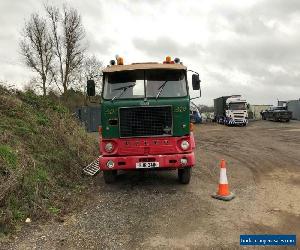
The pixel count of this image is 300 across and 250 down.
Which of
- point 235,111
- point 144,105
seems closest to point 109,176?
point 144,105

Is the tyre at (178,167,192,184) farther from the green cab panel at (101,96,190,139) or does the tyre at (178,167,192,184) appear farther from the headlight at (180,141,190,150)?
the green cab panel at (101,96,190,139)

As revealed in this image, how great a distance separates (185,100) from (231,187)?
2.72 meters

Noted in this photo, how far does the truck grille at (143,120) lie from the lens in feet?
29.3

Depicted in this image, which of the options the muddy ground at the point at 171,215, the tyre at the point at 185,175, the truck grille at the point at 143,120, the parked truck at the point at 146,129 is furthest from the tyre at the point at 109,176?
the tyre at the point at 185,175

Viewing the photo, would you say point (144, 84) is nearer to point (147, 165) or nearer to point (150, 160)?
point (150, 160)

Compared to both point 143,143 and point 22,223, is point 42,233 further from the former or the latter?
point 143,143

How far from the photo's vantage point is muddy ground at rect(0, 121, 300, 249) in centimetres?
615

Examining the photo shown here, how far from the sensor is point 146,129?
8.94 m

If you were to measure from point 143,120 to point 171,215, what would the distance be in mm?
2527

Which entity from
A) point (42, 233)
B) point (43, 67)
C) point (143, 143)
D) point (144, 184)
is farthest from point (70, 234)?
point (43, 67)

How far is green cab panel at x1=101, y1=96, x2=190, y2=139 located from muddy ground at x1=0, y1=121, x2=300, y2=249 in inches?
60.0

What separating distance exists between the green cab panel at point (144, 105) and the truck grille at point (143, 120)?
0.35ft

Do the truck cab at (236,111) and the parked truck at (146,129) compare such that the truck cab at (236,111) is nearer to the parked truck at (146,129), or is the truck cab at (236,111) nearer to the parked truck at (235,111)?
the parked truck at (235,111)

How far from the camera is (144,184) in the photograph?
9.97 m
